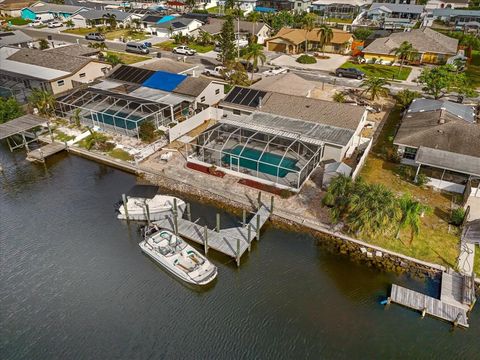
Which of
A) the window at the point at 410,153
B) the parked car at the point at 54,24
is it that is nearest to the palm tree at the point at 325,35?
the window at the point at 410,153

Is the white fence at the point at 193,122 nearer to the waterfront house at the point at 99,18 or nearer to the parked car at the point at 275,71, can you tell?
the parked car at the point at 275,71

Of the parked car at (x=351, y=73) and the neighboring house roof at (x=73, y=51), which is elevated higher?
the neighboring house roof at (x=73, y=51)

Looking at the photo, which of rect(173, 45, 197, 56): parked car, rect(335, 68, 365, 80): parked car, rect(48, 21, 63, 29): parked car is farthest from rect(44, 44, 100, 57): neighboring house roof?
rect(48, 21, 63, 29): parked car

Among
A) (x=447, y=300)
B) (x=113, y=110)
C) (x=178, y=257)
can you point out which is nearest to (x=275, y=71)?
(x=113, y=110)

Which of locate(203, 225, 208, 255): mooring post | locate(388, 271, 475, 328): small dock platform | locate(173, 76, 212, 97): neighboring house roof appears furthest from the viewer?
locate(173, 76, 212, 97): neighboring house roof

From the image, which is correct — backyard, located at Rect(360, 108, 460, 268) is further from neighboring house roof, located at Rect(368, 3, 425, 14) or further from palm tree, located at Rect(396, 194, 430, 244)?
neighboring house roof, located at Rect(368, 3, 425, 14)

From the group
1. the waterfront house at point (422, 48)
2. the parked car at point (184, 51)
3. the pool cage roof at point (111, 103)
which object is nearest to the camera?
the pool cage roof at point (111, 103)

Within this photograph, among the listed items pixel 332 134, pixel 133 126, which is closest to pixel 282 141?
pixel 332 134
